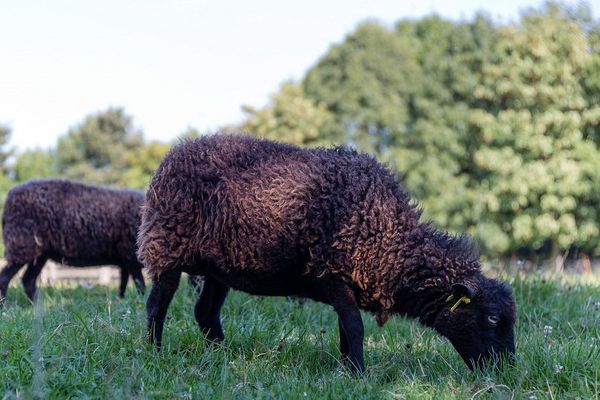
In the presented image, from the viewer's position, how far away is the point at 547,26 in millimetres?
28688

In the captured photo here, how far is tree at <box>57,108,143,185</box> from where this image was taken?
41.2m

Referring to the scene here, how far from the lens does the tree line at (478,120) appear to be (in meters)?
27.3

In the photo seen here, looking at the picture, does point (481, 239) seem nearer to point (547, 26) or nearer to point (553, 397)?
point (547, 26)

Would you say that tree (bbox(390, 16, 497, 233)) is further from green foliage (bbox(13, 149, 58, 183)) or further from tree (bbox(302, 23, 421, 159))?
green foliage (bbox(13, 149, 58, 183))

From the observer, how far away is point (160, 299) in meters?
5.70

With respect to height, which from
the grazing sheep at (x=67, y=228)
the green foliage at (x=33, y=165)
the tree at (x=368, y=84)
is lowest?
the green foliage at (x=33, y=165)

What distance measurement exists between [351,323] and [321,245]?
2.05ft

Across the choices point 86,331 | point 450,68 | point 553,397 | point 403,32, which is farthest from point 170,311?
point 403,32

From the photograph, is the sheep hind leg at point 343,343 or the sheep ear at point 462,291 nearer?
the sheep ear at point 462,291

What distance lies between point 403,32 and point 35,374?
39.7 meters

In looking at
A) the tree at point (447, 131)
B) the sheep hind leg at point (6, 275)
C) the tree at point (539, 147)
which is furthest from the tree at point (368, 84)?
the sheep hind leg at point (6, 275)

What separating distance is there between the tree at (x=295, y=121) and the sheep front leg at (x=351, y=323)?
2633cm

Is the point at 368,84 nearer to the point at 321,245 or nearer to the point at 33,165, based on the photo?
the point at 33,165

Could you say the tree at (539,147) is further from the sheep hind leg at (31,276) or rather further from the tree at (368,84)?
the sheep hind leg at (31,276)
